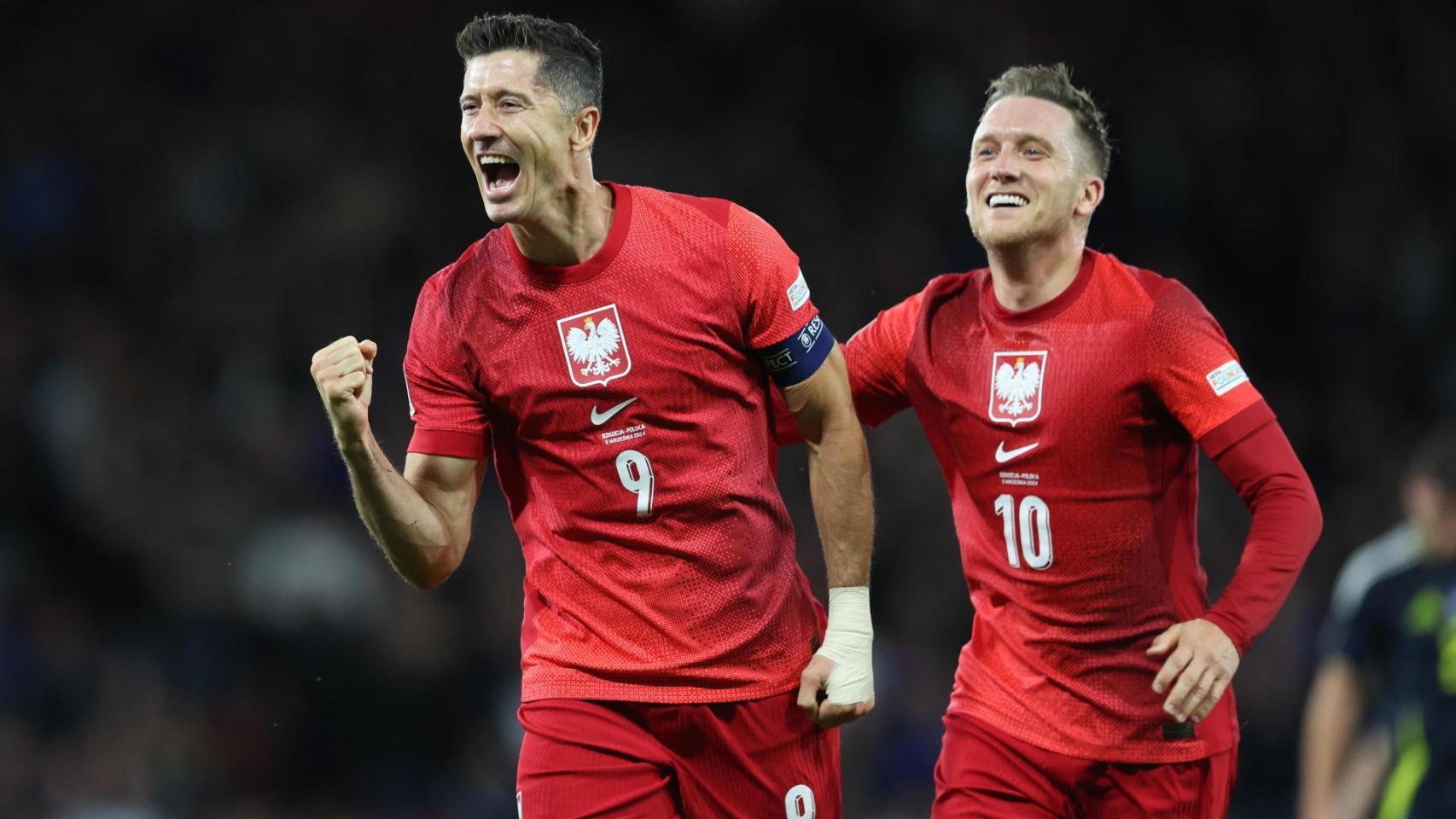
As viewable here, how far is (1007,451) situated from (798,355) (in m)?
0.58

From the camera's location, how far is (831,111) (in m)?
11.3

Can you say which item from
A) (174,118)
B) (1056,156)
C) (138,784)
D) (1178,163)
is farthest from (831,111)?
(1056,156)

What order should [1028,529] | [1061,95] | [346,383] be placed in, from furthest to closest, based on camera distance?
[1061,95]
[1028,529]
[346,383]

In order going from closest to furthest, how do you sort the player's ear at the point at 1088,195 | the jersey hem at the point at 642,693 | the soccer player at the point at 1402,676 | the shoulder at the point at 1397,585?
the jersey hem at the point at 642,693, the player's ear at the point at 1088,195, the soccer player at the point at 1402,676, the shoulder at the point at 1397,585

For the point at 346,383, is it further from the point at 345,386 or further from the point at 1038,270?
the point at 1038,270

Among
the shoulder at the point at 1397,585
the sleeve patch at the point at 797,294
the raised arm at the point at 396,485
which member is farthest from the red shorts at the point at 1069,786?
the shoulder at the point at 1397,585

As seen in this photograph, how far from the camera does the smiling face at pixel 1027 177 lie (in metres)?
4.37

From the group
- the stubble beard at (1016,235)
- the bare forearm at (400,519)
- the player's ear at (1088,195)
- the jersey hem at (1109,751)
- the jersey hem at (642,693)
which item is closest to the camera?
the bare forearm at (400,519)

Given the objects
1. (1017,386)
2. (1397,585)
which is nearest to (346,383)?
(1017,386)

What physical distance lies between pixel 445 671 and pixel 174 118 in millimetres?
3597

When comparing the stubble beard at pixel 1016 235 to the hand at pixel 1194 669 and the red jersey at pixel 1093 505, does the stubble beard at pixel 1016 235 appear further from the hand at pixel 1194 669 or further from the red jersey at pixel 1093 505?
the hand at pixel 1194 669

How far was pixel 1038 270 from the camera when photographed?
14.5 ft

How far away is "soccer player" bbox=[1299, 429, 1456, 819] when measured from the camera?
19.0 ft

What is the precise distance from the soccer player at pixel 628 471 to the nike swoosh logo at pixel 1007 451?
0.36m
